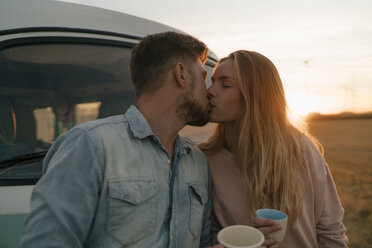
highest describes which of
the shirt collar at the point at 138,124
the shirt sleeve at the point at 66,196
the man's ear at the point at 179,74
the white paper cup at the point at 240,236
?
the man's ear at the point at 179,74

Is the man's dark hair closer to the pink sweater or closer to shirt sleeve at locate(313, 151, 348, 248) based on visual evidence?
the pink sweater

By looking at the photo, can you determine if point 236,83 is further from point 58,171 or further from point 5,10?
point 5,10

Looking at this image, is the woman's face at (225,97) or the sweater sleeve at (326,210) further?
the woman's face at (225,97)

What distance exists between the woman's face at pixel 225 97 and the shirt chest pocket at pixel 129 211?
74 cm

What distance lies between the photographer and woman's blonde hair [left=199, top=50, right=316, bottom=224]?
1.78 metres

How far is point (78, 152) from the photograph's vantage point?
1256mm

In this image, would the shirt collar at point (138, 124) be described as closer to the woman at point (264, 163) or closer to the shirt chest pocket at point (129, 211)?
the shirt chest pocket at point (129, 211)

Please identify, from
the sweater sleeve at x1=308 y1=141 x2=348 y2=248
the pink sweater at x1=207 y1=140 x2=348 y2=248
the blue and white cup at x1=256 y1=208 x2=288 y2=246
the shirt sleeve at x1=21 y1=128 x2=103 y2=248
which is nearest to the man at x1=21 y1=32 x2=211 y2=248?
the shirt sleeve at x1=21 y1=128 x2=103 y2=248

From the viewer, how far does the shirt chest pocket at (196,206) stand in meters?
1.58

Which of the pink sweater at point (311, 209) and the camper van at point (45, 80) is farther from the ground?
the camper van at point (45, 80)

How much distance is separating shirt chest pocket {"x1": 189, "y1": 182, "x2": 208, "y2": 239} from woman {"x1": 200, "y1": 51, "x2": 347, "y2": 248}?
236 mm

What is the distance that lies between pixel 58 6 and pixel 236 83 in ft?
3.84

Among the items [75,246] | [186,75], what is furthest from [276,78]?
[75,246]

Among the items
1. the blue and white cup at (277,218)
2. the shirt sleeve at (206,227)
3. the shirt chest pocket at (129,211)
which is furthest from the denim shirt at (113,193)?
the blue and white cup at (277,218)
